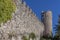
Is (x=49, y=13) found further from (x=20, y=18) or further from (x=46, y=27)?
(x=20, y=18)

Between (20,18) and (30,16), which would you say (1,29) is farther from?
(30,16)

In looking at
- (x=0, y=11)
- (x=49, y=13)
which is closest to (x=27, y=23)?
(x=0, y=11)

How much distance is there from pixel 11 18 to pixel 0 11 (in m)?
2.13

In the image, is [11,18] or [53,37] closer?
[53,37]

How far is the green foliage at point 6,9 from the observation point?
97.3 feet

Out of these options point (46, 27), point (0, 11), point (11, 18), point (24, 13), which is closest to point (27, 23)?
point (24, 13)

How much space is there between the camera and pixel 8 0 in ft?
101

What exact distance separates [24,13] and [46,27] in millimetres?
10382

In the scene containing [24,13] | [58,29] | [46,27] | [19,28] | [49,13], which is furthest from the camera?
[49,13]

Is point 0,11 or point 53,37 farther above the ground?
point 0,11

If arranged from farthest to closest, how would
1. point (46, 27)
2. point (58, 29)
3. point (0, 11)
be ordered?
point (46, 27), point (0, 11), point (58, 29)

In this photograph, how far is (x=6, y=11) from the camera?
30.1 meters

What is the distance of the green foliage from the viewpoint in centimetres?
2967

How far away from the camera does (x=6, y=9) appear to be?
3016 centimetres
